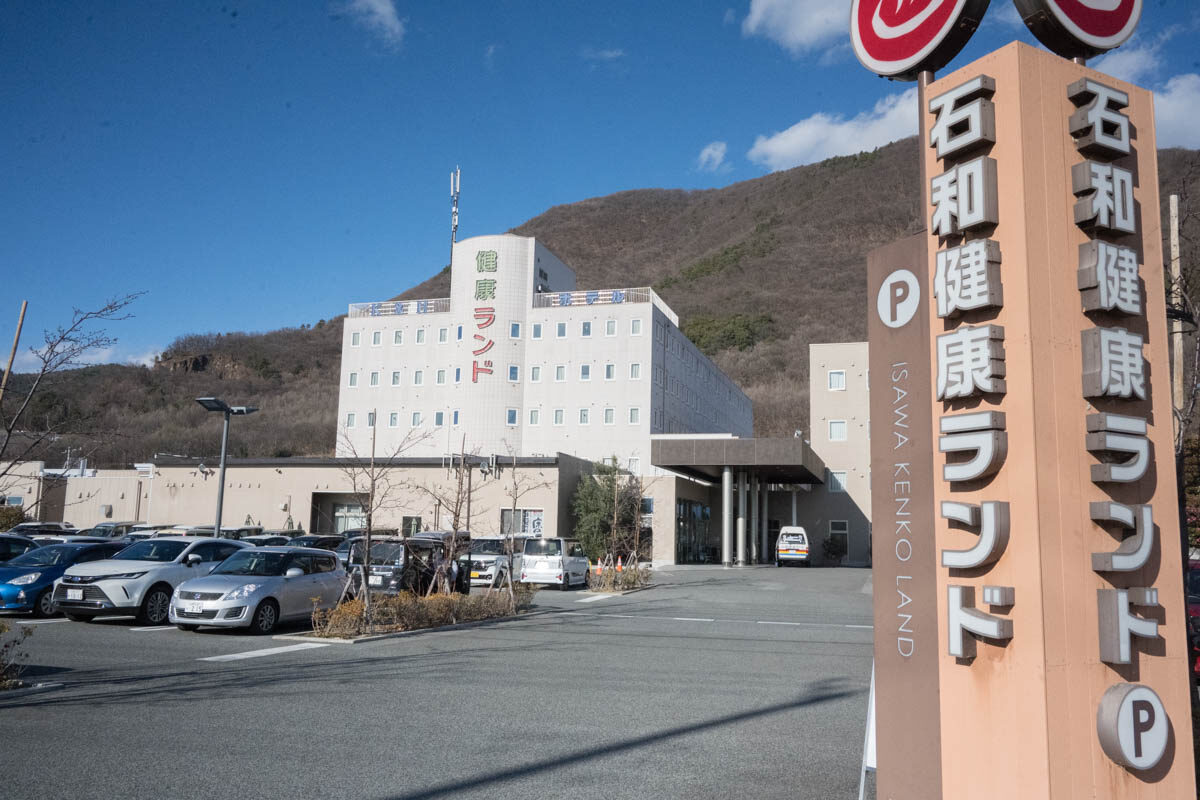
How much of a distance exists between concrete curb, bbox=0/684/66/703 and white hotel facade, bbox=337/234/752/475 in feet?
155

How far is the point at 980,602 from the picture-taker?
491 cm

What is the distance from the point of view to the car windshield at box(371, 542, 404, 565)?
1952 centimetres

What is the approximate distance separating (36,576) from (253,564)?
4697mm

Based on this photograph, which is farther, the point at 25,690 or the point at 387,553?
the point at 387,553

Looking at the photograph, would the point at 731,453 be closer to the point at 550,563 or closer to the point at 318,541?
the point at 550,563

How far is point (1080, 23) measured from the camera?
5523 millimetres

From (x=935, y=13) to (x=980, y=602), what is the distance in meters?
3.57

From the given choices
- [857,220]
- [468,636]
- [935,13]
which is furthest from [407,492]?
[857,220]

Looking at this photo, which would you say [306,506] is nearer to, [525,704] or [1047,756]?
[525,704]

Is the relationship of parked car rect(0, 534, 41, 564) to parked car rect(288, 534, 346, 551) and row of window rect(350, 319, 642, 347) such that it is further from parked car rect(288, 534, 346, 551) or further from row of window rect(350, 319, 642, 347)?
row of window rect(350, 319, 642, 347)

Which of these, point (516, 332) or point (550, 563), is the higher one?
point (516, 332)

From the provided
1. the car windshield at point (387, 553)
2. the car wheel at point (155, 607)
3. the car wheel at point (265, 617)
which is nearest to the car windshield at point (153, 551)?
the car wheel at point (155, 607)

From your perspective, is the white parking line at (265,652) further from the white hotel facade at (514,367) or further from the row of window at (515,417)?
the white hotel facade at (514,367)

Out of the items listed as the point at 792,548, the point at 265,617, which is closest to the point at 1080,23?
the point at 265,617
